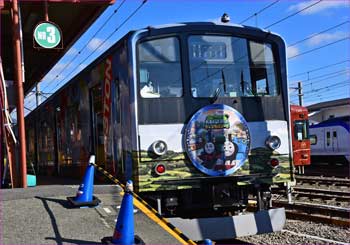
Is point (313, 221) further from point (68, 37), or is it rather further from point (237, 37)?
point (68, 37)

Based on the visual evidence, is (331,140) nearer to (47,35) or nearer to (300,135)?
(300,135)

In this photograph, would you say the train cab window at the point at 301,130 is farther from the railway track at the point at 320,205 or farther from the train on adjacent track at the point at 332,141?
the train on adjacent track at the point at 332,141

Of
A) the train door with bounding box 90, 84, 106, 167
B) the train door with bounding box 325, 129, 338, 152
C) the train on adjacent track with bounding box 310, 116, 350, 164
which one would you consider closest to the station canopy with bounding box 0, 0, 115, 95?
the train door with bounding box 90, 84, 106, 167

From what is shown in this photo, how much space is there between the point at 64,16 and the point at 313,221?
724cm

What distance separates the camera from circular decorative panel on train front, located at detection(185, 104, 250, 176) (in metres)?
6.84

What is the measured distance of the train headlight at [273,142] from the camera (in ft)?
23.5

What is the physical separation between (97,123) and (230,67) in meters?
2.80

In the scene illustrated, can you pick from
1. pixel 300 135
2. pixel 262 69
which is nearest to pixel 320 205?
pixel 262 69

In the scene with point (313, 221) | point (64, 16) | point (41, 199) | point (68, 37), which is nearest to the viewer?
point (41, 199)

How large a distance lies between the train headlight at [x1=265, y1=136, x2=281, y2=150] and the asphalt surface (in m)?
2.37

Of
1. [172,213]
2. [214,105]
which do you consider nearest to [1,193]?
[172,213]

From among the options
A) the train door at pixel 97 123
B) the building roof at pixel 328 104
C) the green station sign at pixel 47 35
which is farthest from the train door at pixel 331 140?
the green station sign at pixel 47 35

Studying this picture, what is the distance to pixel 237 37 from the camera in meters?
7.30

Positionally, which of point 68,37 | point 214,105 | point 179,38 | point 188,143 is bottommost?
point 188,143
